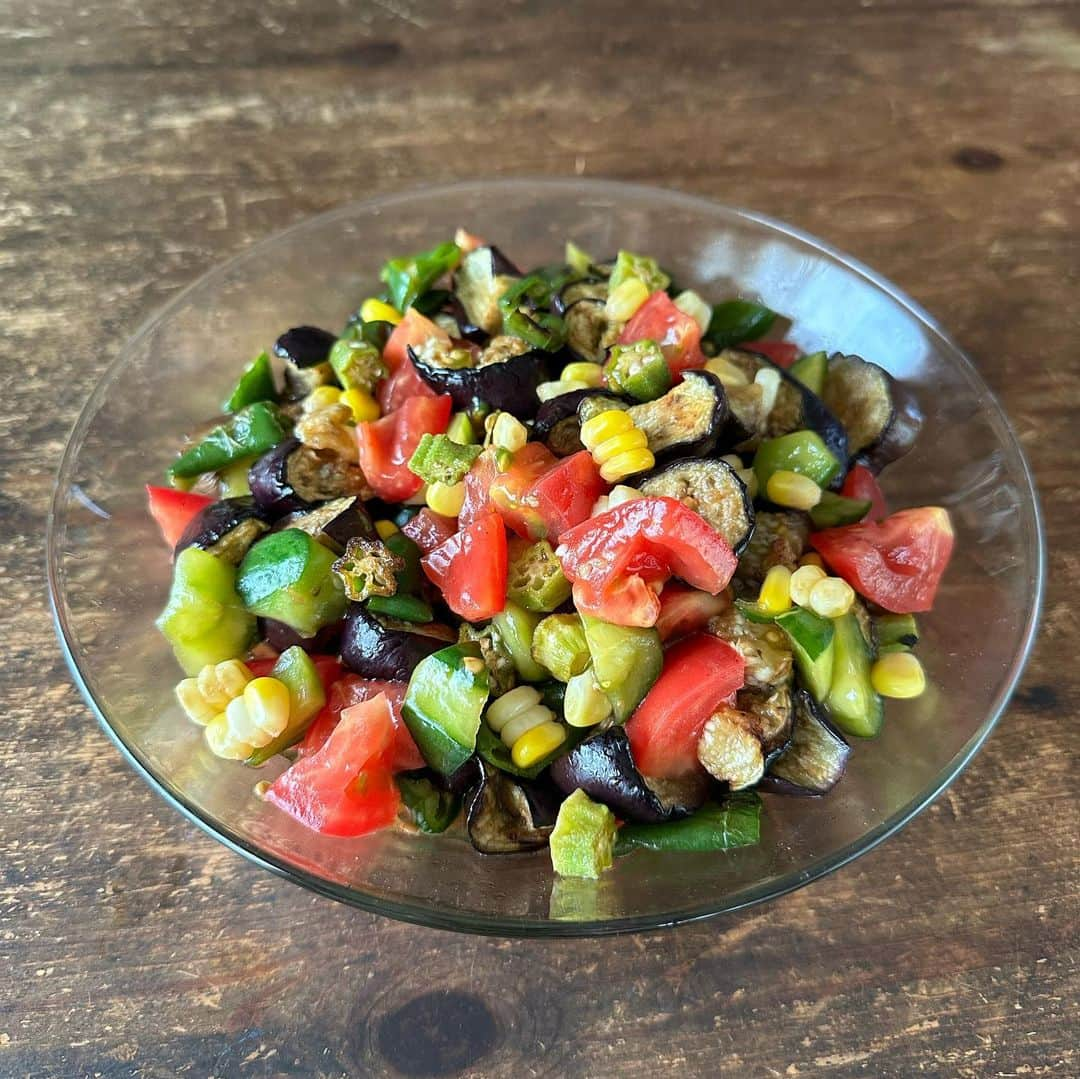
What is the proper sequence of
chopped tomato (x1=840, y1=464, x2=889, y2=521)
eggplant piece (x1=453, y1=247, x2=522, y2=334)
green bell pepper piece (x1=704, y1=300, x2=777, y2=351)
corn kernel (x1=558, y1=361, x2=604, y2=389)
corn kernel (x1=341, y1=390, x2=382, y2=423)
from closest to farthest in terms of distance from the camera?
corn kernel (x1=558, y1=361, x2=604, y2=389) → corn kernel (x1=341, y1=390, x2=382, y2=423) → chopped tomato (x1=840, y1=464, x2=889, y2=521) → eggplant piece (x1=453, y1=247, x2=522, y2=334) → green bell pepper piece (x1=704, y1=300, x2=777, y2=351)

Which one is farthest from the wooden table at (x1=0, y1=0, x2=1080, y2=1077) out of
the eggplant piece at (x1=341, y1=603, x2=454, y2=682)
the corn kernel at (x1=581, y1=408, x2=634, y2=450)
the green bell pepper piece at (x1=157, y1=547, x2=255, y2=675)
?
the corn kernel at (x1=581, y1=408, x2=634, y2=450)

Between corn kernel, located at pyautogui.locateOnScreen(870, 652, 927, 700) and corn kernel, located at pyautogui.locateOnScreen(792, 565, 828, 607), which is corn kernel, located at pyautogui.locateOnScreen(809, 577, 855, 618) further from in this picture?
corn kernel, located at pyautogui.locateOnScreen(870, 652, 927, 700)

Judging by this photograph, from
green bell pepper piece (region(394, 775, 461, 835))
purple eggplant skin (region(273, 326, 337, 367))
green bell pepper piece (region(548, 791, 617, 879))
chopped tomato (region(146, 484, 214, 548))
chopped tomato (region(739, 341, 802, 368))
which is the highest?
purple eggplant skin (region(273, 326, 337, 367))

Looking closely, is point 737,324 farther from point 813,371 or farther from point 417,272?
point 417,272

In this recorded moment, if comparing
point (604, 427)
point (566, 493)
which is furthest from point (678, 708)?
point (604, 427)

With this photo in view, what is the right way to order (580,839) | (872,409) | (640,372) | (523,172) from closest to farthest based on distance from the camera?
(580,839) → (640,372) → (872,409) → (523,172)
